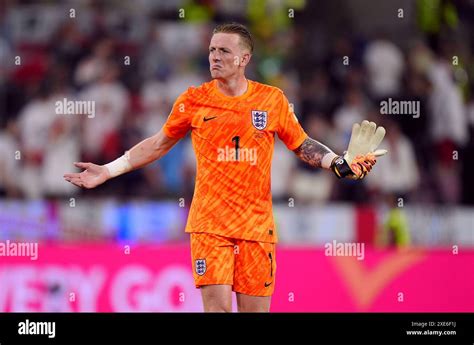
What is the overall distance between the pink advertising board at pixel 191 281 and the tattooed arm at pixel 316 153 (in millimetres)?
3747

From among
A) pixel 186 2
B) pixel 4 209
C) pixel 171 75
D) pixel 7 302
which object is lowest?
pixel 7 302

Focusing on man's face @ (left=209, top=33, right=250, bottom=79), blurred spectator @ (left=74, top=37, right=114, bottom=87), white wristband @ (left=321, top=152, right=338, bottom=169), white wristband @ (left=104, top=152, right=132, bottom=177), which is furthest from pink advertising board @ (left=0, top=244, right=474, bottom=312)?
man's face @ (left=209, top=33, right=250, bottom=79)

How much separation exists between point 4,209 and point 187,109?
235 inches

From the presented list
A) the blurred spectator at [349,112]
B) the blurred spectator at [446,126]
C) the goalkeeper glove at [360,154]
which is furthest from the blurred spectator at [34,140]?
the goalkeeper glove at [360,154]

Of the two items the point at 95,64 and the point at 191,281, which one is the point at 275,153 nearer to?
the point at 95,64

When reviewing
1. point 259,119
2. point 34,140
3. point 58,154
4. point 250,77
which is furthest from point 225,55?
point 250,77

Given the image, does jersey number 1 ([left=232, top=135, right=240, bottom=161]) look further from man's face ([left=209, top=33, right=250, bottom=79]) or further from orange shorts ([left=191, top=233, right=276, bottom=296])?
orange shorts ([left=191, top=233, right=276, bottom=296])

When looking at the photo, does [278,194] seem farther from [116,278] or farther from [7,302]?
[7,302]

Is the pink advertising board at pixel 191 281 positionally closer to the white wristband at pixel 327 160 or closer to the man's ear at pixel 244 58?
the white wristband at pixel 327 160

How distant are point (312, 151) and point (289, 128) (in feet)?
0.80

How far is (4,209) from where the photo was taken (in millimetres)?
14375

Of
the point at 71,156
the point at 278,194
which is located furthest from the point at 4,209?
the point at 278,194

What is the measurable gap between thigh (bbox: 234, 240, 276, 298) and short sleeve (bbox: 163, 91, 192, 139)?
0.96 m

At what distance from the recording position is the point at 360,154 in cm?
882
